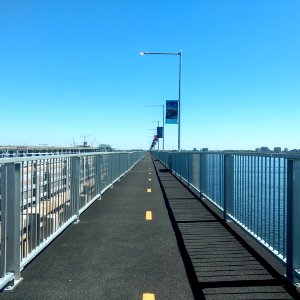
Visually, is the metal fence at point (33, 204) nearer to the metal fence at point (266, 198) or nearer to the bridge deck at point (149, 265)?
the bridge deck at point (149, 265)

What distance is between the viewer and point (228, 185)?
8.54 m

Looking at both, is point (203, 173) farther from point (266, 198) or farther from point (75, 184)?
point (266, 198)

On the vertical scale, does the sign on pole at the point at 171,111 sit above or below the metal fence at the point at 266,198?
above

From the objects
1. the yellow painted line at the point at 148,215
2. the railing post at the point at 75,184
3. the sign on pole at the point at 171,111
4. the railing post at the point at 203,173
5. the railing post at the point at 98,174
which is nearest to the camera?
the railing post at the point at 75,184

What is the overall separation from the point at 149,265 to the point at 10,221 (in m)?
2.09

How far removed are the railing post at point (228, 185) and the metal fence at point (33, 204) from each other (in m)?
3.49

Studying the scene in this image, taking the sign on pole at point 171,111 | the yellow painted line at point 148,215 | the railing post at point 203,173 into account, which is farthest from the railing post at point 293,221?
the sign on pole at point 171,111

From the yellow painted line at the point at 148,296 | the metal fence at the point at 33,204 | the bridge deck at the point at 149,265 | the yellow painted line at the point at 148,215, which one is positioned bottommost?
the yellow painted line at the point at 148,296

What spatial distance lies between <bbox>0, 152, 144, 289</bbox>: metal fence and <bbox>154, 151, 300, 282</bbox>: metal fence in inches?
138

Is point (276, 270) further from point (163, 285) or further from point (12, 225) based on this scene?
point (12, 225)

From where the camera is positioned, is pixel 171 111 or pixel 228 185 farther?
pixel 171 111

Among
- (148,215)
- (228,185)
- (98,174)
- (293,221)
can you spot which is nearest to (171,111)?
(98,174)

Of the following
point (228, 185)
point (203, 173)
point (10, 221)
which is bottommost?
point (10, 221)

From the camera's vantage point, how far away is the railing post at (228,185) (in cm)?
834
